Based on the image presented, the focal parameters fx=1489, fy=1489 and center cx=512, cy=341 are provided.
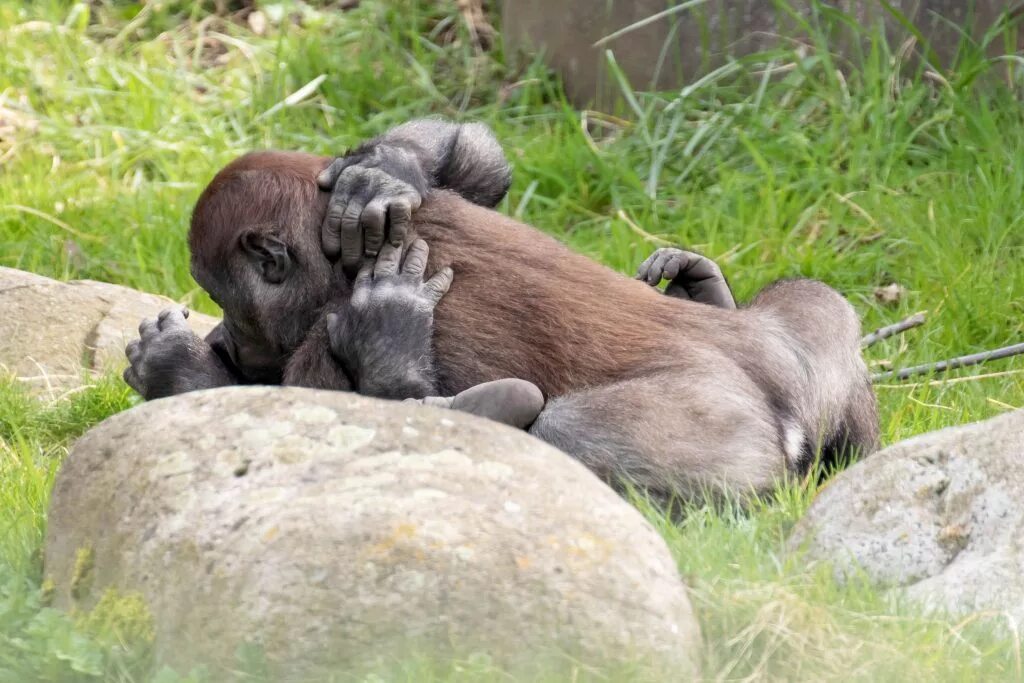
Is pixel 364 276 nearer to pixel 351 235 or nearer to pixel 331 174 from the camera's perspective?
pixel 351 235

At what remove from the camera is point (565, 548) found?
9.33 feet

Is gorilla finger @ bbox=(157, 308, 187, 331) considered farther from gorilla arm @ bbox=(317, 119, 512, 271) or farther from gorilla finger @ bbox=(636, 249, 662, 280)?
gorilla finger @ bbox=(636, 249, 662, 280)

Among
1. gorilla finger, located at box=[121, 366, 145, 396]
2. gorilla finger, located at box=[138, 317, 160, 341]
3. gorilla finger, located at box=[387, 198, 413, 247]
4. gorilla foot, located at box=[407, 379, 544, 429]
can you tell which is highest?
gorilla finger, located at box=[387, 198, 413, 247]

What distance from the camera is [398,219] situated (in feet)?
13.2

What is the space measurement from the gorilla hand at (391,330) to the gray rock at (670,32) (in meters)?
3.48

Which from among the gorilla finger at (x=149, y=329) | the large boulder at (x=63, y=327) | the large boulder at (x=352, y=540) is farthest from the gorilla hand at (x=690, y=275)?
the large boulder at (x=63, y=327)

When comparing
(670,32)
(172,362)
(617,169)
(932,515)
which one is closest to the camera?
(932,515)

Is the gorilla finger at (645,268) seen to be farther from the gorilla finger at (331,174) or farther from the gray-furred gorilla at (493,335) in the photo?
the gorilla finger at (331,174)

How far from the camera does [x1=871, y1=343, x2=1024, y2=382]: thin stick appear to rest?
197 inches

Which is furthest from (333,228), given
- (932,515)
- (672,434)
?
(932,515)

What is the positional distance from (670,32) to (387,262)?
3.50m

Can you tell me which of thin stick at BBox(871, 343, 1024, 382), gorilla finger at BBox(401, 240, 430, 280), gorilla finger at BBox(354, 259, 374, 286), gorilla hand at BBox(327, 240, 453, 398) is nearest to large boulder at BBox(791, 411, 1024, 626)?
gorilla hand at BBox(327, 240, 453, 398)

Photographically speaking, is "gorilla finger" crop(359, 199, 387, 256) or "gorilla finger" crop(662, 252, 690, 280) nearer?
"gorilla finger" crop(359, 199, 387, 256)

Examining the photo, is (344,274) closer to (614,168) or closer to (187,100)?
(614,168)
